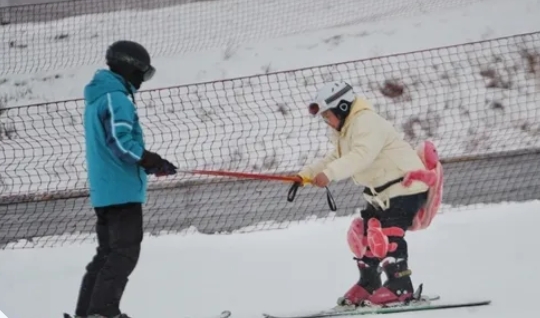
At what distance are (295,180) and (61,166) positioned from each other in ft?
20.6

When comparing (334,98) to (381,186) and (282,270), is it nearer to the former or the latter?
(381,186)

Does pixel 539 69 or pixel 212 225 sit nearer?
pixel 212 225

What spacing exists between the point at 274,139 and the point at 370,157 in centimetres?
627

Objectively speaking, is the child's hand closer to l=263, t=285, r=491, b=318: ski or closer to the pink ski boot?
the pink ski boot

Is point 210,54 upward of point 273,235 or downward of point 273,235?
upward

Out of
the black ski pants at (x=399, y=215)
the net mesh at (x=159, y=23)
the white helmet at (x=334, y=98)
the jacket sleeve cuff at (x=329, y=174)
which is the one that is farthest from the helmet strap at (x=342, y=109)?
the net mesh at (x=159, y=23)

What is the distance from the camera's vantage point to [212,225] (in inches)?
316

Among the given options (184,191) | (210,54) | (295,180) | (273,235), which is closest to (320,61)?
(210,54)

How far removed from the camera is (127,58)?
14.6 feet

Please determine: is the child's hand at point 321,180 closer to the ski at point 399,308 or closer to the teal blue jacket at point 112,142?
the ski at point 399,308

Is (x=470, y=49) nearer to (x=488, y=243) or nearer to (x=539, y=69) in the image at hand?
(x=539, y=69)

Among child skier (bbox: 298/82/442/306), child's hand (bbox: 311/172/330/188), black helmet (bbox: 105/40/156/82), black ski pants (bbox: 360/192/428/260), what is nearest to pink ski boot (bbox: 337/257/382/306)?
child skier (bbox: 298/82/442/306)

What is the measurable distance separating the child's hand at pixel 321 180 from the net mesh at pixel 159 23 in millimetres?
9000

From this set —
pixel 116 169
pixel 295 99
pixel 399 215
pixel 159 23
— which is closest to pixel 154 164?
pixel 116 169
